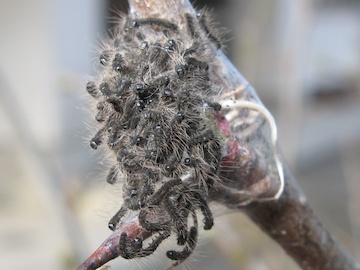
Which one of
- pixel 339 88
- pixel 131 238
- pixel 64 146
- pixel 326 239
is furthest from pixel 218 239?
pixel 339 88

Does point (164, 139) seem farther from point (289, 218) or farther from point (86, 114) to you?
point (86, 114)

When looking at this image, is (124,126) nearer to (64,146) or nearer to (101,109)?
(101,109)

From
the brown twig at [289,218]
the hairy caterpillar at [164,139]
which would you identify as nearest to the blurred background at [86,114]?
the brown twig at [289,218]

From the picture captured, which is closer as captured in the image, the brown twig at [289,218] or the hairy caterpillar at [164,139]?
the hairy caterpillar at [164,139]

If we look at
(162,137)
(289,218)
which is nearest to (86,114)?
(289,218)

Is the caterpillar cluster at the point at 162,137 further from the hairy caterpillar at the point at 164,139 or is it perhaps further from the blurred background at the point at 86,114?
the blurred background at the point at 86,114
